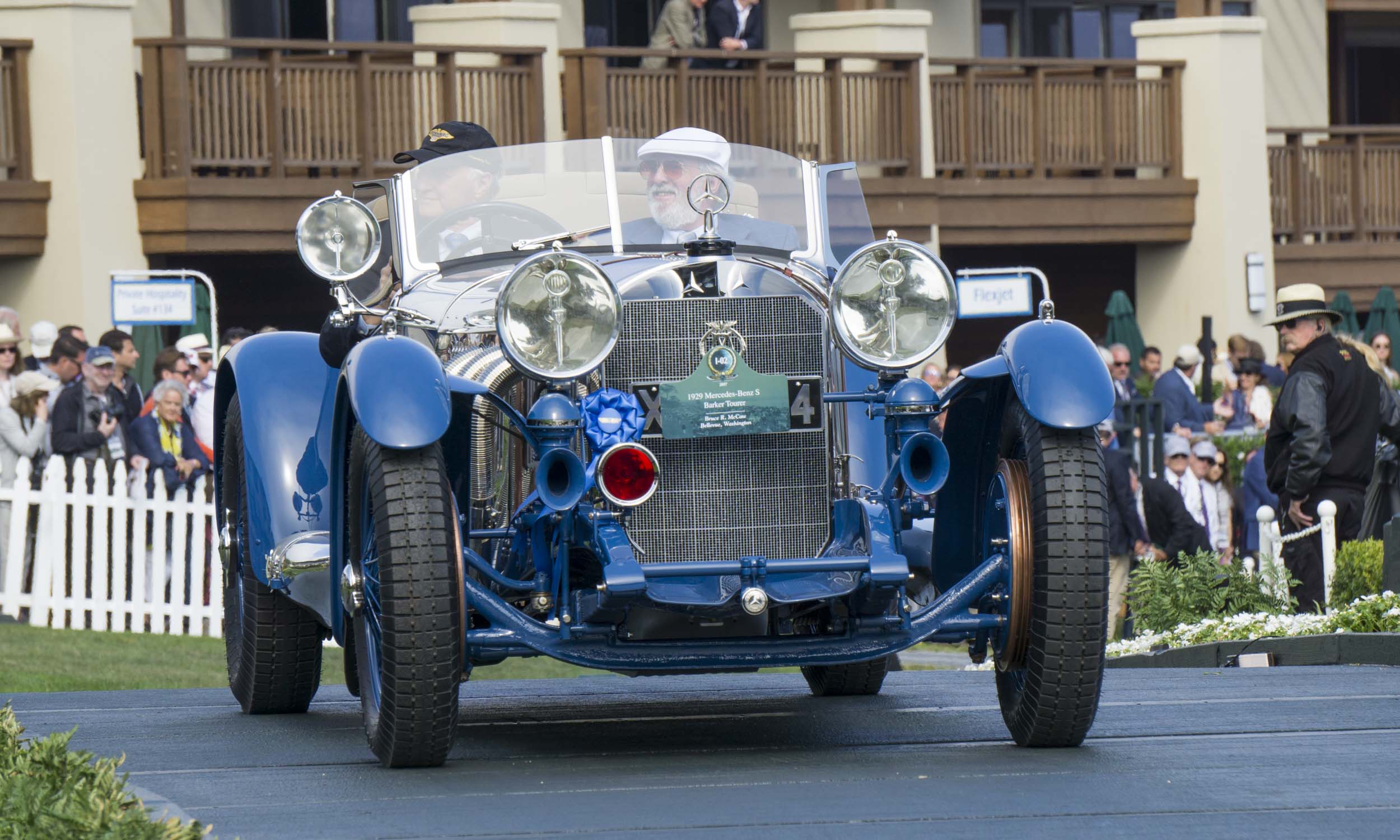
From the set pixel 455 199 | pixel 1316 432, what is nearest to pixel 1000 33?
pixel 1316 432

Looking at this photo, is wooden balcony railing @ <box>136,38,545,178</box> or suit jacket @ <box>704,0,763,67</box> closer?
wooden balcony railing @ <box>136,38,545,178</box>

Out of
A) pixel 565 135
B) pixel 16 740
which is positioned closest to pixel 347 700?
pixel 16 740

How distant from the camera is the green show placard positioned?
5.97 metres

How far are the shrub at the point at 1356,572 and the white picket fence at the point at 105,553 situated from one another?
6902mm

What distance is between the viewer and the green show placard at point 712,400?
5.97 metres

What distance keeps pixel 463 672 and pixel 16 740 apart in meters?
1.07

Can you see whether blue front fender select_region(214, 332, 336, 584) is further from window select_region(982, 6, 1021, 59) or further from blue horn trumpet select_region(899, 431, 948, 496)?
window select_region(982, 6, 1021, 59)

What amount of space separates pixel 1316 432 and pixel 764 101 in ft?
35.4

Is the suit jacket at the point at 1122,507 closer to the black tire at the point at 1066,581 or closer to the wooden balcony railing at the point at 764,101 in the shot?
the wooden balcony railing at the point at 764,101

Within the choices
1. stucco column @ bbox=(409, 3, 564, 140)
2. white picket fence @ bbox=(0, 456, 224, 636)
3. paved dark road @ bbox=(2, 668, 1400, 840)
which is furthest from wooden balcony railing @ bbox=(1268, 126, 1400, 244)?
paved dark road @ bbox=(2, 668, 1400, 840)

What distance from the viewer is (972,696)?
755 centimetres

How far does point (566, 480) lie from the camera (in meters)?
5.72

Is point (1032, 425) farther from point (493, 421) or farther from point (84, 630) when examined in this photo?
point (84, 630)

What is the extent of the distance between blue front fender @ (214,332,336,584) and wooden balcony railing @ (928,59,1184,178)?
1595 centimetres
